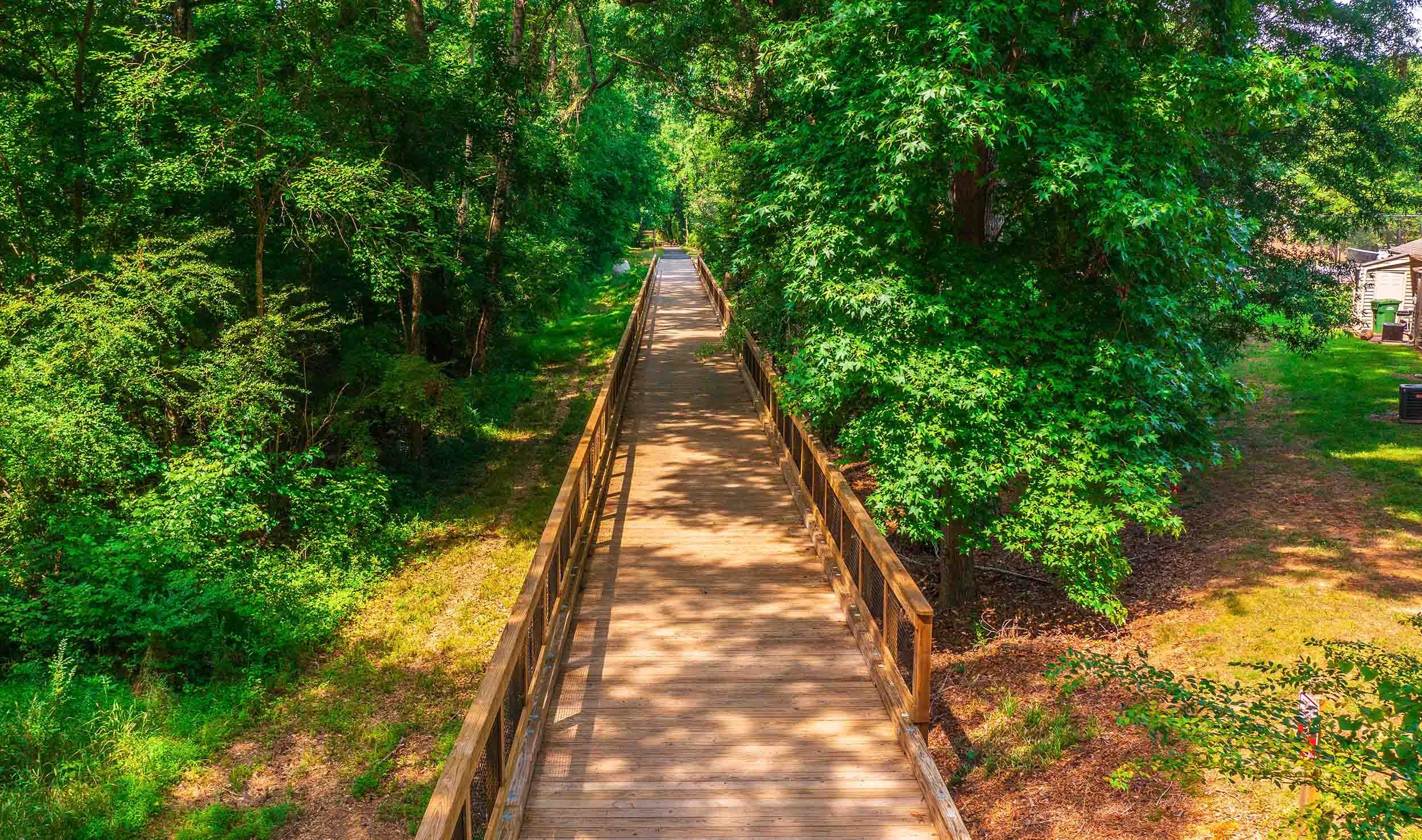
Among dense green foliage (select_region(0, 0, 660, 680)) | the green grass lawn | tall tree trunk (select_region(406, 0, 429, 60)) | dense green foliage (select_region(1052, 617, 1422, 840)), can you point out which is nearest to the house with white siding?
the green grass lawn

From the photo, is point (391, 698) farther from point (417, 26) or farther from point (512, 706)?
point (417, 26)

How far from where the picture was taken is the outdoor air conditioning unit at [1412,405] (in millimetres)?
17172

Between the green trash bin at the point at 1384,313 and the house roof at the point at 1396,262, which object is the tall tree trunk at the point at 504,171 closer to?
the green trash bin at the point at 1384,313

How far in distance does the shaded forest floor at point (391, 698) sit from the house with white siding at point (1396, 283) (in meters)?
25.1

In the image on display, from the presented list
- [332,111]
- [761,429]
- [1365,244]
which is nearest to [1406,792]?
[761,429]

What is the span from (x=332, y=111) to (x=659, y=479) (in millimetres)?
Answer: 7249

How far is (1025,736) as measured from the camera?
8.81 m

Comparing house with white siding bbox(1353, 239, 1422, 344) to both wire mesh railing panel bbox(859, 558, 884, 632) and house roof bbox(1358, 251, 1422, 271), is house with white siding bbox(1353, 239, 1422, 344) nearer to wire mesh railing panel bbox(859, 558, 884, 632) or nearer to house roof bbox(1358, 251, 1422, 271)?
house roof bbox(1358, 251, 1422, 271)

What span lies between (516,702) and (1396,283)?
116 ft

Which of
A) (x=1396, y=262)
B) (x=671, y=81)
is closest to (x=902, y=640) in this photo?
(x=671, y=81)

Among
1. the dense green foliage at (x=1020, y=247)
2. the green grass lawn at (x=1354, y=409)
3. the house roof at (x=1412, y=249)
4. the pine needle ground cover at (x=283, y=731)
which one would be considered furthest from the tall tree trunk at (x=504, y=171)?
the house roof at (x=1412, y=249)

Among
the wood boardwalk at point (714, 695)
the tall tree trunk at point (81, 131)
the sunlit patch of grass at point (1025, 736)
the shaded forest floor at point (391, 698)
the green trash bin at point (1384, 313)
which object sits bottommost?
the sunlit patch of grass at point (1025, 736)

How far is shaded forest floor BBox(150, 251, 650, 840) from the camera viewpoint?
750 cm

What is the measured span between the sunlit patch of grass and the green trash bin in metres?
24.7
